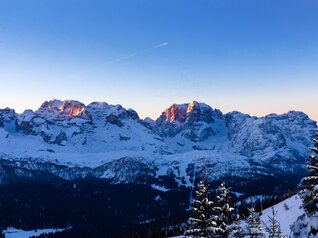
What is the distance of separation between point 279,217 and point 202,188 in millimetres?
55040

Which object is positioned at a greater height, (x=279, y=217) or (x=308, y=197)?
(x=308, y=197)

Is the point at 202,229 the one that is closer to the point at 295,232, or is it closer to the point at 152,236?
the point at 295,232

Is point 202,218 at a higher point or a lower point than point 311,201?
lower

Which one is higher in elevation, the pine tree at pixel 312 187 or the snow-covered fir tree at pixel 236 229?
the pine tree at pixel 312 187

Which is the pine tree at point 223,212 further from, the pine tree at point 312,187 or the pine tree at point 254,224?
the pine tree at point 312,187

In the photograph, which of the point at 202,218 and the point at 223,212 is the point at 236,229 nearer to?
the point at 223,212

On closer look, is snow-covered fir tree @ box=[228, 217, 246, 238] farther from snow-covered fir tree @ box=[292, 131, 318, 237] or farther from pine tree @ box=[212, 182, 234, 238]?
snow-covered fir tree @ box=[292, 131, 318, 237]

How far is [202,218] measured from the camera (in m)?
28.8

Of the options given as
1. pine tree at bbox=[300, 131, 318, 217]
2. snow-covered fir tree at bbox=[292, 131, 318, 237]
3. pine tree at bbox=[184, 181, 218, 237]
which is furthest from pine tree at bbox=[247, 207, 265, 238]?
pine tree at bbox=[300, 131, 318, 217]

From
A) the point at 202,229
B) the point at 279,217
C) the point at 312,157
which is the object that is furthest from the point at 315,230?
the point at 279,217

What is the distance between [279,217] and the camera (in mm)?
78875

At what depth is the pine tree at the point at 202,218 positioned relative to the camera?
28359 mm

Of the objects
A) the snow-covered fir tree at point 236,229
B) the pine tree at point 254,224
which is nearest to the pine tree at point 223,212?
the snow-covered fir tree at point 236,229

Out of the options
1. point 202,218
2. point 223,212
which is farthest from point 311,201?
point 202,218
